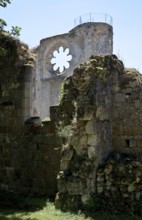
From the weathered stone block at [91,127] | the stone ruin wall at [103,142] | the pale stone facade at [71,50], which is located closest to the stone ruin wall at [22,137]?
the stone ruin wall at [103,142]

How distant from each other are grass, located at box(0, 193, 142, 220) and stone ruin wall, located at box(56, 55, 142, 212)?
28 cm

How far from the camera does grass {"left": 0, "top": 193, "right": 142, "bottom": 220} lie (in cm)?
765

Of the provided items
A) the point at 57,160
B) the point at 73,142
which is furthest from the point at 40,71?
the point at 73,142

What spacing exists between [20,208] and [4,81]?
397 cm

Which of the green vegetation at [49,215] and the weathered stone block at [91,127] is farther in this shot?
the weathered stone block at [91,127]

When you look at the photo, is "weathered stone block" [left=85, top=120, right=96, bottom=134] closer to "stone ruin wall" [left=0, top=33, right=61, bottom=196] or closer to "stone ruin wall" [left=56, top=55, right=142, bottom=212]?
"stone ruin wall" [left=56, top=55, right=142, bottom=212]

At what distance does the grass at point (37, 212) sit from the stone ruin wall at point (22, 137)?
898 millimetres

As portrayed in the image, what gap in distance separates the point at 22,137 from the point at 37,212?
120 inches

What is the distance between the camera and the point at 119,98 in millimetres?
9266

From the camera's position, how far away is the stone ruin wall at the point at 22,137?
10516 mm

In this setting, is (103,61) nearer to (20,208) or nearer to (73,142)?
(73,142)

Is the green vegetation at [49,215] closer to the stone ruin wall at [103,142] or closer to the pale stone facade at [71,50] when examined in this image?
the stone ruin wall at [103,142]

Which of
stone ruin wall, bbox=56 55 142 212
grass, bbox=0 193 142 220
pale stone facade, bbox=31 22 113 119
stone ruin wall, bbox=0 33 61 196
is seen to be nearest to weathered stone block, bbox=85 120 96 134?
stone ruin wall, bbox=56 55 142 212

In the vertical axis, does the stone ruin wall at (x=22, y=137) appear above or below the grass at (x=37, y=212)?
above
